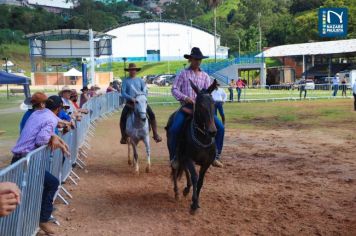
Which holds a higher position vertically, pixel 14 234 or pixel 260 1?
pixel 260 1

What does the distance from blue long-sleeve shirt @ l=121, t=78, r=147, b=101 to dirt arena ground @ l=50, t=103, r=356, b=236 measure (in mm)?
1783

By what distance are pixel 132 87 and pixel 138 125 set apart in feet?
2.82

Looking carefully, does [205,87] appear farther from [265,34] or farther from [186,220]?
[265,34]

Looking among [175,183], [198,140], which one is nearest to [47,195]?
[198,140]

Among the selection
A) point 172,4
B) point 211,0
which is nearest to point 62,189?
point 211,0

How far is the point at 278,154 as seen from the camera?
1471cm

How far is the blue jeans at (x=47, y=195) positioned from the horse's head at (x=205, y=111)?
2.48 metres

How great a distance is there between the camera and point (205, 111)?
8.62m

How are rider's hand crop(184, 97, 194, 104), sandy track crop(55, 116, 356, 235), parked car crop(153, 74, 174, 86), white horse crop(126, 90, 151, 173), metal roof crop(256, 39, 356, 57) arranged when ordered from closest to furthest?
sandy track crop(55, 116, 356, 235) < rider's hand crop(184, 97, 194, 104) < white horse crop(126, 90, 151, 173) < metal roof crop(256, 39, 356, 57) < parked car crop(153, 74, 174, 86)

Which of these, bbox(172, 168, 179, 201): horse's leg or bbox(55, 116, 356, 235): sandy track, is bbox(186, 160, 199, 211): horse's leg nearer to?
bbox(55, 116, 356, 235): sandy track

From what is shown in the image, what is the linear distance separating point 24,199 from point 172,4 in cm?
15919

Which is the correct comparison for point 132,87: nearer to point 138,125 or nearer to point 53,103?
point 138,125

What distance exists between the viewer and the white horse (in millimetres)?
12133

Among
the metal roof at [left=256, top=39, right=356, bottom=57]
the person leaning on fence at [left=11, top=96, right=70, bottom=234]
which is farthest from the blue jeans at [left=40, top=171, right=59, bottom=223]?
the metal roof at [left=256, top=39, right=356, bottom=57]
